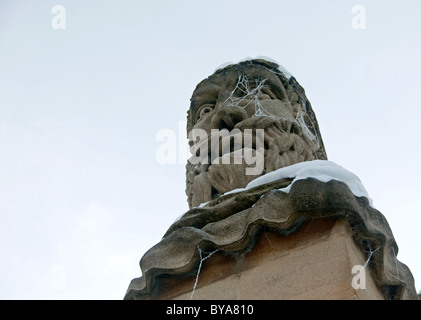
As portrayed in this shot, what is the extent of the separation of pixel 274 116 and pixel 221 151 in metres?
0.51

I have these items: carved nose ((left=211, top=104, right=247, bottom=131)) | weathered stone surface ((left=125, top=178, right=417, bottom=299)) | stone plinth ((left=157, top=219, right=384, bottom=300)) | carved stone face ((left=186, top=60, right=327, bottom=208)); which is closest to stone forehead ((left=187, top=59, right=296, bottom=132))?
carved stone face ((left=186, top=60, right=327, bottom=208))

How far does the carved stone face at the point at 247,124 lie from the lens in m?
4.14

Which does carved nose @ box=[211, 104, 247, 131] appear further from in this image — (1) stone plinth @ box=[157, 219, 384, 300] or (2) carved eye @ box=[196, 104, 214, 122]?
(1) stone plinth @ box=[157, 219, 384, 300]

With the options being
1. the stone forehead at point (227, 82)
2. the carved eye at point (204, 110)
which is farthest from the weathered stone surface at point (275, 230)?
the stone forehead at point (227, 82)

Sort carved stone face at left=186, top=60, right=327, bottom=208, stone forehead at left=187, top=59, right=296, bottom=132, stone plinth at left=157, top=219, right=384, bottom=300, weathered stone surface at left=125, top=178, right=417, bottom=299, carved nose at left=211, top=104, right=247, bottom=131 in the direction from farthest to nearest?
1. stone forehead at left=187, top=59, right=296, bottom=132
2. carved nose at left=211, top=104, right=247, bottom=131
3. carved stone face at left=186, top=60, right=327, bottom=208
4. weathered stone surface at left=125, top=178, right=417, bottom=299
5. stone plinth at left=157, top=219, right=384, bottom=300

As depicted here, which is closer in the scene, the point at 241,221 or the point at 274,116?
the point at 241,221

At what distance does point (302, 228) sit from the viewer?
9.82 ft

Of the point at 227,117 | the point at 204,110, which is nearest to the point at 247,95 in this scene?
the point at 227,117

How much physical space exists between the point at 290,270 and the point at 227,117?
81.4 inches

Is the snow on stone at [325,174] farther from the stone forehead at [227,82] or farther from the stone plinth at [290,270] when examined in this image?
the stone forehead at [227,82]

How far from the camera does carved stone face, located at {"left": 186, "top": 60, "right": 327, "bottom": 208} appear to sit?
13.6 feet
